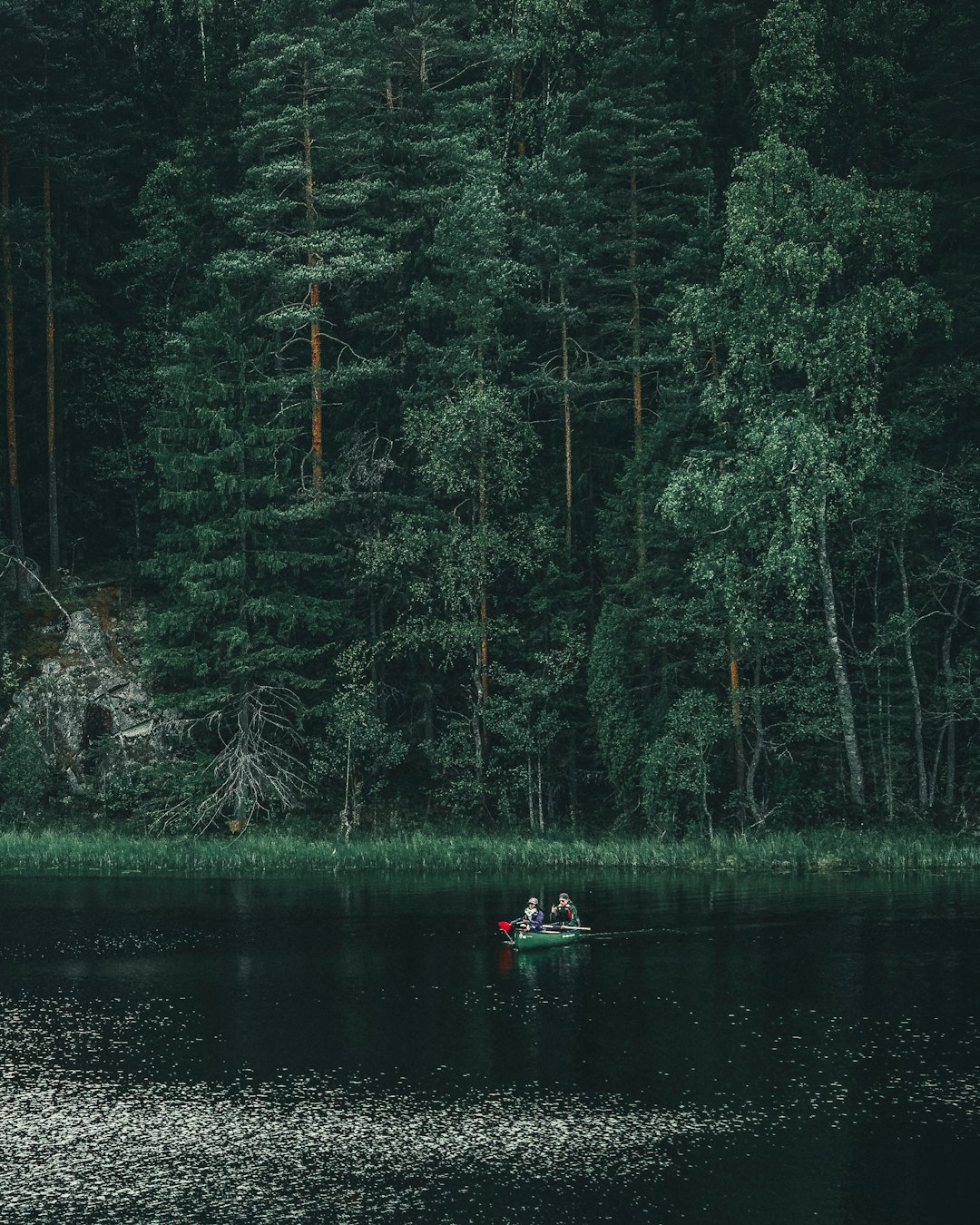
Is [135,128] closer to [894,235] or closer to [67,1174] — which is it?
[894,235]

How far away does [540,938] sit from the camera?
42062 mm

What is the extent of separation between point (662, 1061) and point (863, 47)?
45808 mm

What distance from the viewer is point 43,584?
67.4m

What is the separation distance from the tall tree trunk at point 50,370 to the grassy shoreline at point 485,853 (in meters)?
15.1

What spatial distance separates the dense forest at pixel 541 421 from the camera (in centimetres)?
5678

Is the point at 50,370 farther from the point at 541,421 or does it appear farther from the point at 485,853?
the point at 485,853

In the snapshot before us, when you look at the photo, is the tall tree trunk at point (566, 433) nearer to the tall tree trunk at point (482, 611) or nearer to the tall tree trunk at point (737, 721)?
the tall tree trunk at point (482, 611)

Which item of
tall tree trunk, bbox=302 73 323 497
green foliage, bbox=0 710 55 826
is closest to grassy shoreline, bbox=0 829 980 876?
green foliage, bbox=0 710 55 826

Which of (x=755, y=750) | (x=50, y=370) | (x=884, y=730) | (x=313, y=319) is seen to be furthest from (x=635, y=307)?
(x=50, y=370)

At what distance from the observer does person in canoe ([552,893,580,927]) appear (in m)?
43.3

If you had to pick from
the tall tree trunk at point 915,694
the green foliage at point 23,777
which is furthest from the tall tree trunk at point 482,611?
the green foliage at point 23,777

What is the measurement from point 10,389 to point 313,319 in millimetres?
13011

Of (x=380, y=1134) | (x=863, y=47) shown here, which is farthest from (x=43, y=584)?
(x=380, y=1134)

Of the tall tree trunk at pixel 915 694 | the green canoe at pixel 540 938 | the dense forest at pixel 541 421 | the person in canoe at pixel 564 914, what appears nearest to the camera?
the green canoe at pixel 540 938
